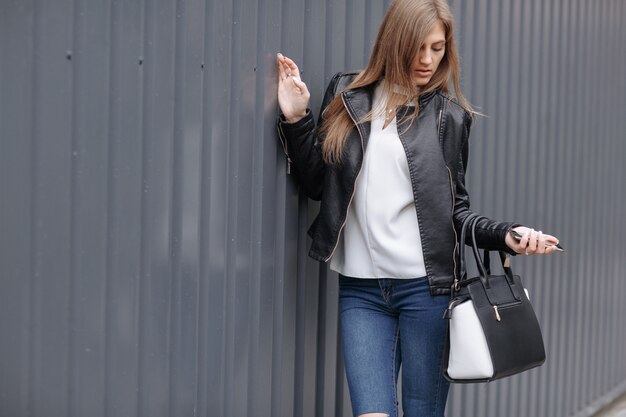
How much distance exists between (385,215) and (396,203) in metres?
Answer: 0.06

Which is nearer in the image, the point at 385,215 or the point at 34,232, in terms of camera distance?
the point at 34,232

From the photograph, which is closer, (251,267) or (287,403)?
(251,267)

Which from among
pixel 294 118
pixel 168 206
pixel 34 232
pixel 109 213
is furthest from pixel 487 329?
pixel 34 232

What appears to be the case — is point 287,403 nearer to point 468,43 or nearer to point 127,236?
point 127,236

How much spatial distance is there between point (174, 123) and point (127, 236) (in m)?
0.43

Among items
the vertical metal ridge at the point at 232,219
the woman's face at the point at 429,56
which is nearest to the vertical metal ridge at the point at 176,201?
the vertical metal ridge at the point at 232,219

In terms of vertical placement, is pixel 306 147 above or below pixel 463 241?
above

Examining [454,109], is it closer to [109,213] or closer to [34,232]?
[109,213]

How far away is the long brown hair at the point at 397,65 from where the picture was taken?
10.9ft

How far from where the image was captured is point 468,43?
471 centimetres

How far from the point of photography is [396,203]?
131 inches

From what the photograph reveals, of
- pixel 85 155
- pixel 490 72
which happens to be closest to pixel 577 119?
pixel 490 72

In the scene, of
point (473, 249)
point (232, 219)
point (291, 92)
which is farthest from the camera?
point (291, 92)

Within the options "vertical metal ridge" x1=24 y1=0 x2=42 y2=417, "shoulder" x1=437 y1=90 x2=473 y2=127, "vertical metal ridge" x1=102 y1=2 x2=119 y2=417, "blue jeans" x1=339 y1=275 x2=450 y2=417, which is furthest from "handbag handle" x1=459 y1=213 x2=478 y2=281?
"vertical metal ridge" x1=24 y1=0 x2=42 y2=417
